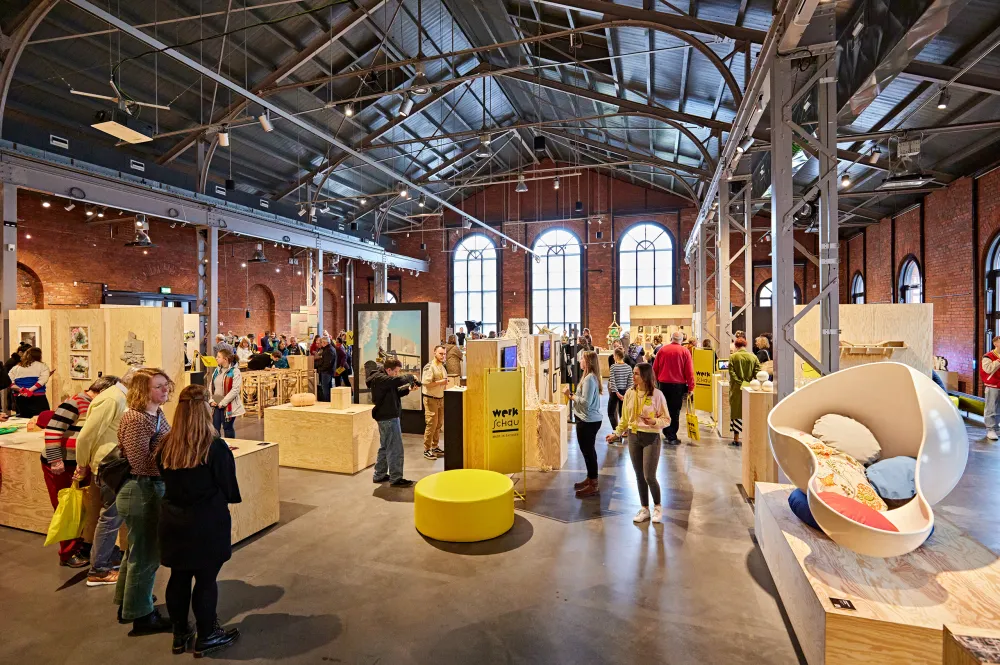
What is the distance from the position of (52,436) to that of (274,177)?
44.7ft

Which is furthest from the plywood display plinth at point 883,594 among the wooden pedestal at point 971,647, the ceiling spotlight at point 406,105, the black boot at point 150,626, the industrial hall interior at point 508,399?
the ceiling spotlight at point 406,105

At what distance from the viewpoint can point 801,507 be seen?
3123 millimetres

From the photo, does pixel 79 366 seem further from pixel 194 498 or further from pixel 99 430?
pixel 194 498

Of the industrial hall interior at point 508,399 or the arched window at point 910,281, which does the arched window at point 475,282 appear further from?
the arched window at point 910,281

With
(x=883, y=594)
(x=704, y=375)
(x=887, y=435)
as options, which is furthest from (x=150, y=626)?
(x=704, y=375)

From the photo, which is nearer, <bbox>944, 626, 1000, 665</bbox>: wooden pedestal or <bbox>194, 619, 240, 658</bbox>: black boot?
<bbox>944, 626, 1000, 665</bbox>: wooden pedestal

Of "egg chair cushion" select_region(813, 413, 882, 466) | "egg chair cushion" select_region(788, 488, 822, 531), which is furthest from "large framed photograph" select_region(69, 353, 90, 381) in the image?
"egg chair cushion" select_region(813, 413, 882, 466)

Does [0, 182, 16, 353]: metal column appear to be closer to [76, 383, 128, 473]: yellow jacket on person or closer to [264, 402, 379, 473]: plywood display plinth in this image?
[264, 402, 379, 473]: plywood display plinth

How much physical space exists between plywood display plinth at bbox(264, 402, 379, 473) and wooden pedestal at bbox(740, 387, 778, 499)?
14.2ft

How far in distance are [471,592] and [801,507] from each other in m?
2.22

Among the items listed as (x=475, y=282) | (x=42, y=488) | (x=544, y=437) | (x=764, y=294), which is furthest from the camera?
(x=475, y=282)

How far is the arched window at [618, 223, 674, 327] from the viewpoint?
64.3 feet

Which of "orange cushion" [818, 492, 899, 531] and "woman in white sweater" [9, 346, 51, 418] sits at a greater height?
"woman in white sweater" [9, 346, 51, 418]

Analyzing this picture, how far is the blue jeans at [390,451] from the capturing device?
17.9ft
